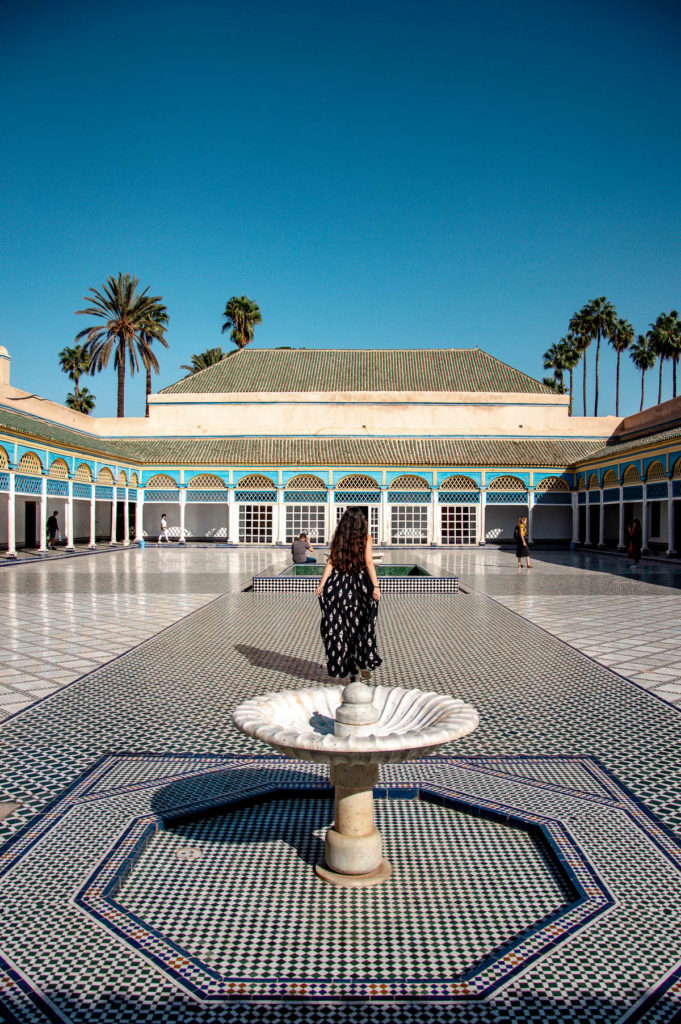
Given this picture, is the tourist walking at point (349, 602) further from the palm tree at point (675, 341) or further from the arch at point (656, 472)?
the palm tree at point (675, 341)

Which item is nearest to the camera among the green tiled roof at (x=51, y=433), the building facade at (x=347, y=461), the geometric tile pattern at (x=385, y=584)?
the geometric tile pattern at (x=385, y=584)

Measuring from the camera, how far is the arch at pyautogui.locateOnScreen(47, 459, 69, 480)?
2289 centimetres

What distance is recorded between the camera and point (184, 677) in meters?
6.16

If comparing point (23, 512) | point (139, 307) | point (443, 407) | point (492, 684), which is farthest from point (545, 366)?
point (492, 684)

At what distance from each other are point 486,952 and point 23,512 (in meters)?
26.8

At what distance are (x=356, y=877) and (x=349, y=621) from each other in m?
2.56

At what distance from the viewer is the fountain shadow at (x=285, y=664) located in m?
6.21

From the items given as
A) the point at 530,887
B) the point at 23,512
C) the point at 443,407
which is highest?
the point at 443,407

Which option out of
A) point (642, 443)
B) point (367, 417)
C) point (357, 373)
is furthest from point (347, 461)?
point (642, 443)

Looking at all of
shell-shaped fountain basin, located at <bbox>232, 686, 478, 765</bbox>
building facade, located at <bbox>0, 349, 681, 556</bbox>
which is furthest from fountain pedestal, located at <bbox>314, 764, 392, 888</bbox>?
building facade, located at <bbox>0, 349, 681, 556</bbox>

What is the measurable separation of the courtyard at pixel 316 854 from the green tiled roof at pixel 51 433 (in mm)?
15590

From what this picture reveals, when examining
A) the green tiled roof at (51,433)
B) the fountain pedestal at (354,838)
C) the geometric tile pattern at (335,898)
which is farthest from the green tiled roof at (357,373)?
the fountain pedestal at (354,838)

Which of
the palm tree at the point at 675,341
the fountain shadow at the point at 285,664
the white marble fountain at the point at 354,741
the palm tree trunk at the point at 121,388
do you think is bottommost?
the fountain shadow at the point at 285,664

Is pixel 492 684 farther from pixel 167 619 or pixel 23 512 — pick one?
pixel 23 512
